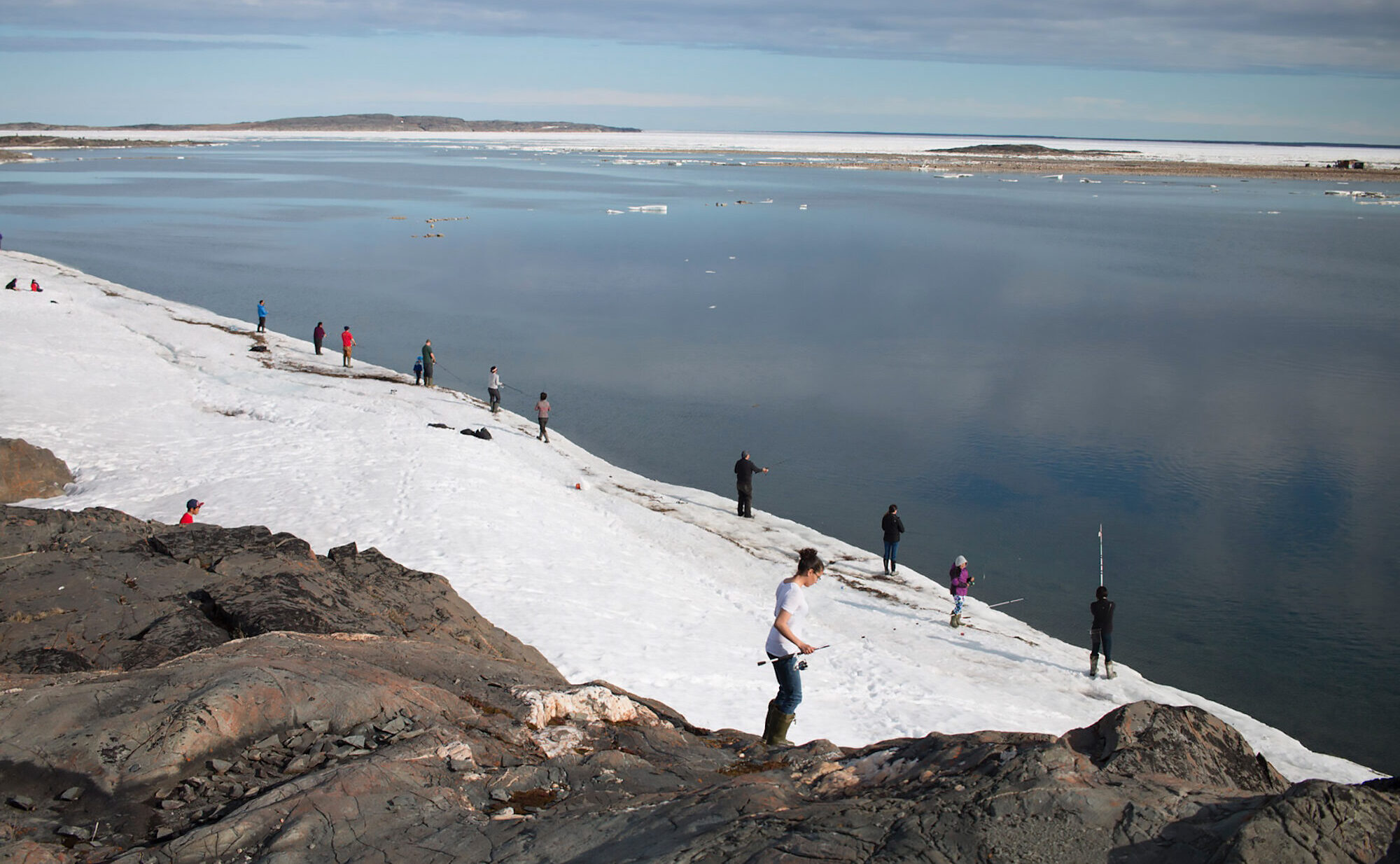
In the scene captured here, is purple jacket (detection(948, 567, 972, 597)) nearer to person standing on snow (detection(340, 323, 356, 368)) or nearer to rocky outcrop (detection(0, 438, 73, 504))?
rocky outcrop (detection(0, 438, 73, 504))

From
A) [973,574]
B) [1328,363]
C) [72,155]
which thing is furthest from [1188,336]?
[72,155]

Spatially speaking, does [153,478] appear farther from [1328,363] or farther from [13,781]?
[1328,363]

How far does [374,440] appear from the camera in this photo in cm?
2108

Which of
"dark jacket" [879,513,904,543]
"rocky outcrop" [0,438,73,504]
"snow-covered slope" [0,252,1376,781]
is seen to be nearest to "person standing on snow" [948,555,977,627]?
"snow-covered slope" [0,252,1376,781]

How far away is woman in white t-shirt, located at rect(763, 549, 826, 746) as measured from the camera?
273 inches

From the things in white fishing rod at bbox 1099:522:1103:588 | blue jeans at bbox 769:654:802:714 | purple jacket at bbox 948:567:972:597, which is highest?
blue jeans at bbox 769:654:802:714

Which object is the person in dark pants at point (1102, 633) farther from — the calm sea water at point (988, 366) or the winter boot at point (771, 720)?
the winter boot at point (771, 720)

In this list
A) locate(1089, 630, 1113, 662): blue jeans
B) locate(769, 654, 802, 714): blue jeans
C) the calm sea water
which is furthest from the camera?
the calm sea water

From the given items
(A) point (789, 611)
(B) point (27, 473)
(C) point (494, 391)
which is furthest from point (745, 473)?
(B) point (27, 473)

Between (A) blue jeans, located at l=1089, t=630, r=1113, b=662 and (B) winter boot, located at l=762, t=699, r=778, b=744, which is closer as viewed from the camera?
(B) winter boot, located at l=762, t=699, r=778, b=744

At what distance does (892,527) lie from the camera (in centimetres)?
1652

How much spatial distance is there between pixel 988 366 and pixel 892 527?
16.8 meters

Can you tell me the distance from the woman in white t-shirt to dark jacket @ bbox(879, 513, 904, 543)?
9440mm

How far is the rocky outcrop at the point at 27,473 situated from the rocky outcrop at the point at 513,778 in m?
9.63
